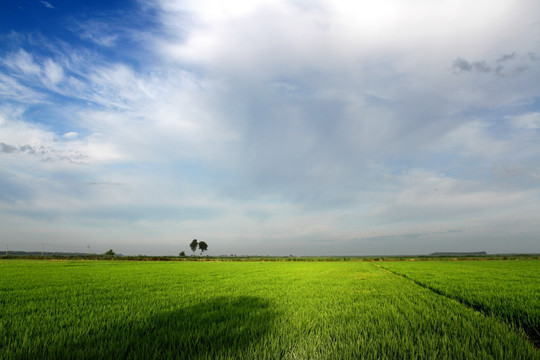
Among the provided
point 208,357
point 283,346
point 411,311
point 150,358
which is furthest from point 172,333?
point 411,311

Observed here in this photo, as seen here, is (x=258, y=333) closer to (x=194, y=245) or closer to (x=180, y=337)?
(x=180, y=337)

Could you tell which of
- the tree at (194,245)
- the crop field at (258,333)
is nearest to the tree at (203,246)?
the tree at (194,245)

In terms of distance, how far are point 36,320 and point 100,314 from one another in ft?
3.19

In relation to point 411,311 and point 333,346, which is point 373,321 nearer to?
point 411,311

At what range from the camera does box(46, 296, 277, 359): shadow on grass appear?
2885 mm

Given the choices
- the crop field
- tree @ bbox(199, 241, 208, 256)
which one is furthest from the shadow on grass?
tree @ bbox(199, 241, 208, 256)

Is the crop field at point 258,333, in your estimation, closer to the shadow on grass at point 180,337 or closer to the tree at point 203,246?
the shadow on grass at point 180,337

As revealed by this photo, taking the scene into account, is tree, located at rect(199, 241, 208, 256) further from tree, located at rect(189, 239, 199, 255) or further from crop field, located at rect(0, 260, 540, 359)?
crop field, located at rect(0, 260, 540, 359)

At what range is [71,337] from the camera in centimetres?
356

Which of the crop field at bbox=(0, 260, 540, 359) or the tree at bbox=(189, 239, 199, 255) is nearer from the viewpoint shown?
the crop field at bbox=(0, 260, 540, 359)

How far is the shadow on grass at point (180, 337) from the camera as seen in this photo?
288 cm

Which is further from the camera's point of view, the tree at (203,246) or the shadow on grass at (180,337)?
the tree at (203,246)

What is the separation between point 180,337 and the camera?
3.47m

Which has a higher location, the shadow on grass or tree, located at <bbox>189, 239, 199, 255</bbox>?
the shadow on grass
